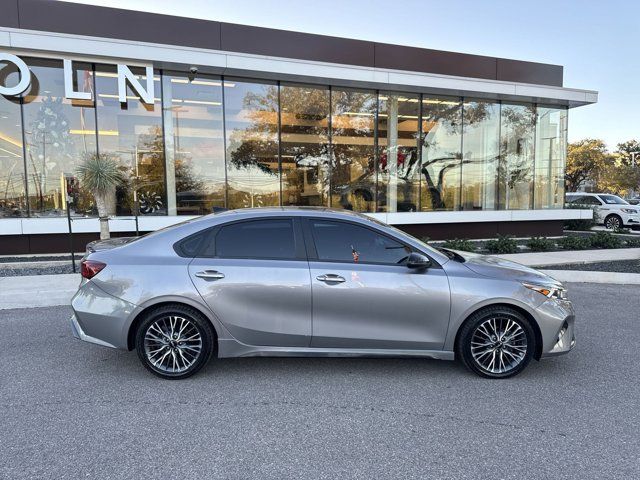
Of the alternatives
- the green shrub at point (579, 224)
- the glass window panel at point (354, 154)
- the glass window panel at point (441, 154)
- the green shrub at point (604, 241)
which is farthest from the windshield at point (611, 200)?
the glass window panel at point (354, 154)

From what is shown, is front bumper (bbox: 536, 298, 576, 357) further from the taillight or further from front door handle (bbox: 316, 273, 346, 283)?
the taillight

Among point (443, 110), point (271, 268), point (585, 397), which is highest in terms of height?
point (443, 110)

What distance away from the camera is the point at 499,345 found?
414 cm

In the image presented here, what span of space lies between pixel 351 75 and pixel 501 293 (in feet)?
35.3

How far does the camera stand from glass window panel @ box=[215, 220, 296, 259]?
4.19 meters

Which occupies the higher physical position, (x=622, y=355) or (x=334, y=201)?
(x=334, y=201)

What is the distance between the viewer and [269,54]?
1302 centimetres

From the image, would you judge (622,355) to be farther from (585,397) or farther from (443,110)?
(443,110)

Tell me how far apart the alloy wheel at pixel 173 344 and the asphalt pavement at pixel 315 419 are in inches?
7.3

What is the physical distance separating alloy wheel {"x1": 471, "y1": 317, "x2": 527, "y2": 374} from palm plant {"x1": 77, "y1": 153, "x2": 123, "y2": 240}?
9.63m

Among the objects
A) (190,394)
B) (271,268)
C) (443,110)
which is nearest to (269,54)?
(443,110)

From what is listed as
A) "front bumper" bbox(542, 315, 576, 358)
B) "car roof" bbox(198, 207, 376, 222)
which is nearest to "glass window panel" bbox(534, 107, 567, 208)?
"front bumper" bbox(542, 315, 576, 358)

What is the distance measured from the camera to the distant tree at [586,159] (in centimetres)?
4569

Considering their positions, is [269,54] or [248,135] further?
A: [248,135]
